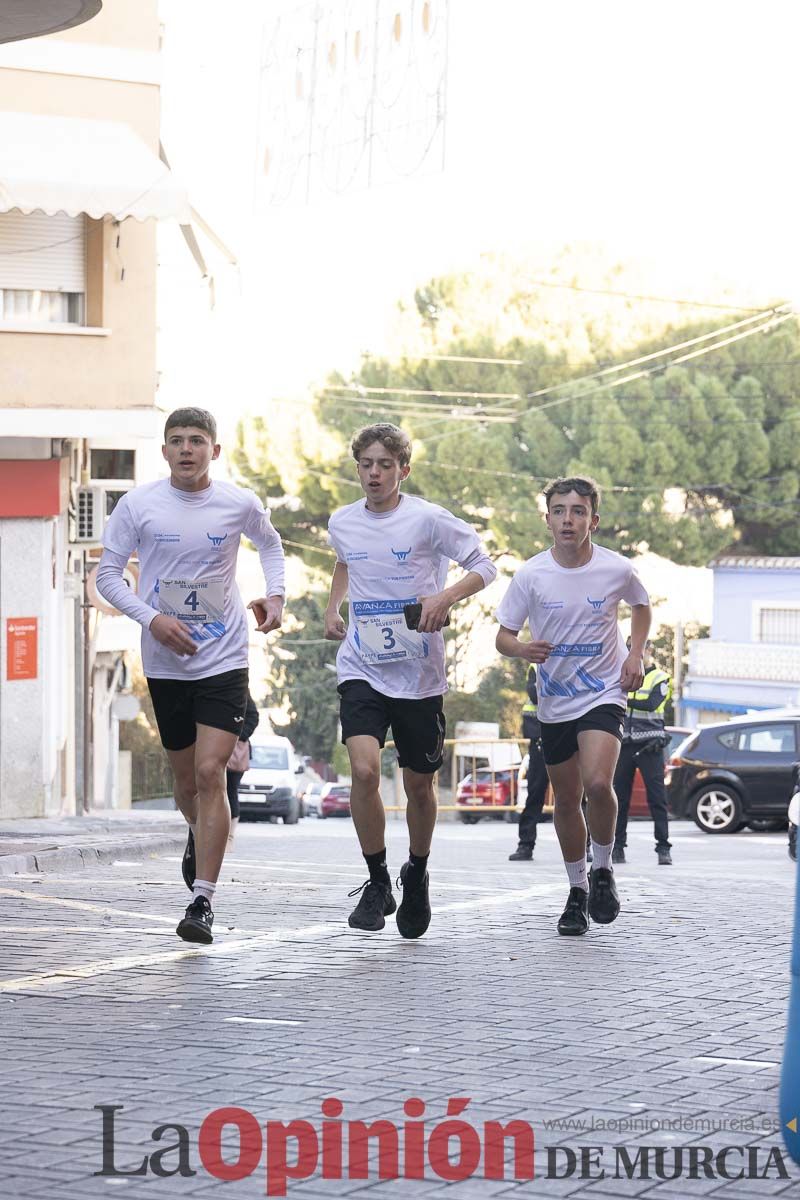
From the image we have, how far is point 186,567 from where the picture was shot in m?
8.15

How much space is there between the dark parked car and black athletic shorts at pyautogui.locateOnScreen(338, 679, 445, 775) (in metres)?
16.2

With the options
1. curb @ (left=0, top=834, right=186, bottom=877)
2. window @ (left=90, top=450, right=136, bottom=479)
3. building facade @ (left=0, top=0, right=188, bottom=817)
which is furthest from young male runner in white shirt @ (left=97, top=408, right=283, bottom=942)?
window @ (left=90, top=450, right=136, bottom=479)

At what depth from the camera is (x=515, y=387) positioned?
50.2m

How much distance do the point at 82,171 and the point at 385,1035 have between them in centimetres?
1509

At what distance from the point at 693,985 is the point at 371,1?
43.3 ft

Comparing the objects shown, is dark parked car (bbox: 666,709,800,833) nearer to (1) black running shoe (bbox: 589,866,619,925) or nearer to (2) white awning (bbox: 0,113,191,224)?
(2) white awning (bbox: 0,113,191,224)

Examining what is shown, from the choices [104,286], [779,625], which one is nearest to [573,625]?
[104,286]

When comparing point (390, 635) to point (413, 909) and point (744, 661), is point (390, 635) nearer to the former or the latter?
point (413, 909)

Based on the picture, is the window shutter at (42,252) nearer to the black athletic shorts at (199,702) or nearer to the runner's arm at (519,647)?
the runner's arm at (519,647)

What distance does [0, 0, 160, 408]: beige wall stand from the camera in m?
20.7

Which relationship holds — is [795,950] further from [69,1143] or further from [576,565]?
[576,565]

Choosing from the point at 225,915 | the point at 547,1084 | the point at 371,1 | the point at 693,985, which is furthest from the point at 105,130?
the point at 547,1084

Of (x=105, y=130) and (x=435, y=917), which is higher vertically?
(x=105, y=130)

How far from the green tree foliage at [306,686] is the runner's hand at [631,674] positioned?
5089cm
